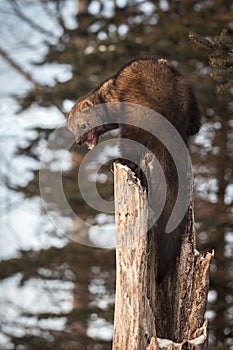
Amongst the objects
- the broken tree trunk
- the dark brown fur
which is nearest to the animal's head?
the dark brown fur

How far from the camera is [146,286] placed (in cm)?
463

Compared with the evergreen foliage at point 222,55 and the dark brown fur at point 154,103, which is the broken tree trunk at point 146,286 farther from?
the evergreen foliage at point 222,55

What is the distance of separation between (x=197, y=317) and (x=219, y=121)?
5912 millimetres

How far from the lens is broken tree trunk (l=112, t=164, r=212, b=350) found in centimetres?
455

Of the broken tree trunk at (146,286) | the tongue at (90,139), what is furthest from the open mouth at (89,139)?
the broken tree trunk at (146,286)

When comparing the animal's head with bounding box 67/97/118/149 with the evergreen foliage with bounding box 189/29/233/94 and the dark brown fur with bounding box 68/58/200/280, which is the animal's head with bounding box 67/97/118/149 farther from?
the evergreen foliage with bounding box 189/29/233/94

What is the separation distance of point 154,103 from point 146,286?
1.51 metres

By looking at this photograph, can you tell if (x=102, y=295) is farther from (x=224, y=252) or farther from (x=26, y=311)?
(x=224, y=252)

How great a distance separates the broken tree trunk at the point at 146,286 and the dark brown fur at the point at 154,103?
23 centimetres

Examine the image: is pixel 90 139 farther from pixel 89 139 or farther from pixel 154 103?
pixel 154 103

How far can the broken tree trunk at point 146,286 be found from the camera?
14.9 ft

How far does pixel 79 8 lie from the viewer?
12438 mm

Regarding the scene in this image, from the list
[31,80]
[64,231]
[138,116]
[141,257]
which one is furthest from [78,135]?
[31,80]

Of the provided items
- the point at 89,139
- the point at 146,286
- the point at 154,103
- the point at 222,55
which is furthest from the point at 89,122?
the point at 146,286
